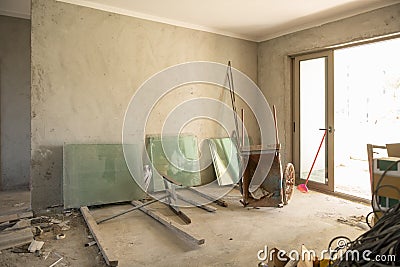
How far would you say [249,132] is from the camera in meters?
5.69

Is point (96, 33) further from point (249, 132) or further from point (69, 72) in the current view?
point (249, 132)

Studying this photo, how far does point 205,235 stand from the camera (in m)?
2.90

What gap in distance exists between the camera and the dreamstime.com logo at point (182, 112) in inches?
170

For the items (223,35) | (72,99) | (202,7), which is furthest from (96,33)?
(223,35)

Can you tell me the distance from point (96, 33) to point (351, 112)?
6682 millimetres

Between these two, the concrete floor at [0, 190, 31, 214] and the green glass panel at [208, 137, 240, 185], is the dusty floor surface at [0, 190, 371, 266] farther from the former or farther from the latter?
the green glass panel at [208, 137, 240, 185]

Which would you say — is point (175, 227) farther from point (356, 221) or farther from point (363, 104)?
point (363, 104)

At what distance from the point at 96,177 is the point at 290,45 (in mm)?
3912

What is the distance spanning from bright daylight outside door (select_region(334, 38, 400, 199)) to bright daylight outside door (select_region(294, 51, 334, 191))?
200 cm

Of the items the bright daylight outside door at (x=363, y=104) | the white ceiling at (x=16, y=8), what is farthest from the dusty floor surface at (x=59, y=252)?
the bright daylight outside door at (x=363, y=104)

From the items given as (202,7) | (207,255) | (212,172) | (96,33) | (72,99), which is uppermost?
(202,7)

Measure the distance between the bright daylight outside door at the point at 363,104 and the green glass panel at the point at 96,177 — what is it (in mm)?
4979

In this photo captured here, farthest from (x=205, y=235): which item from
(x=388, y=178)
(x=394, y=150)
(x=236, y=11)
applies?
(x=236, y=11)

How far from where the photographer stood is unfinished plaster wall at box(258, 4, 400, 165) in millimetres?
3877
